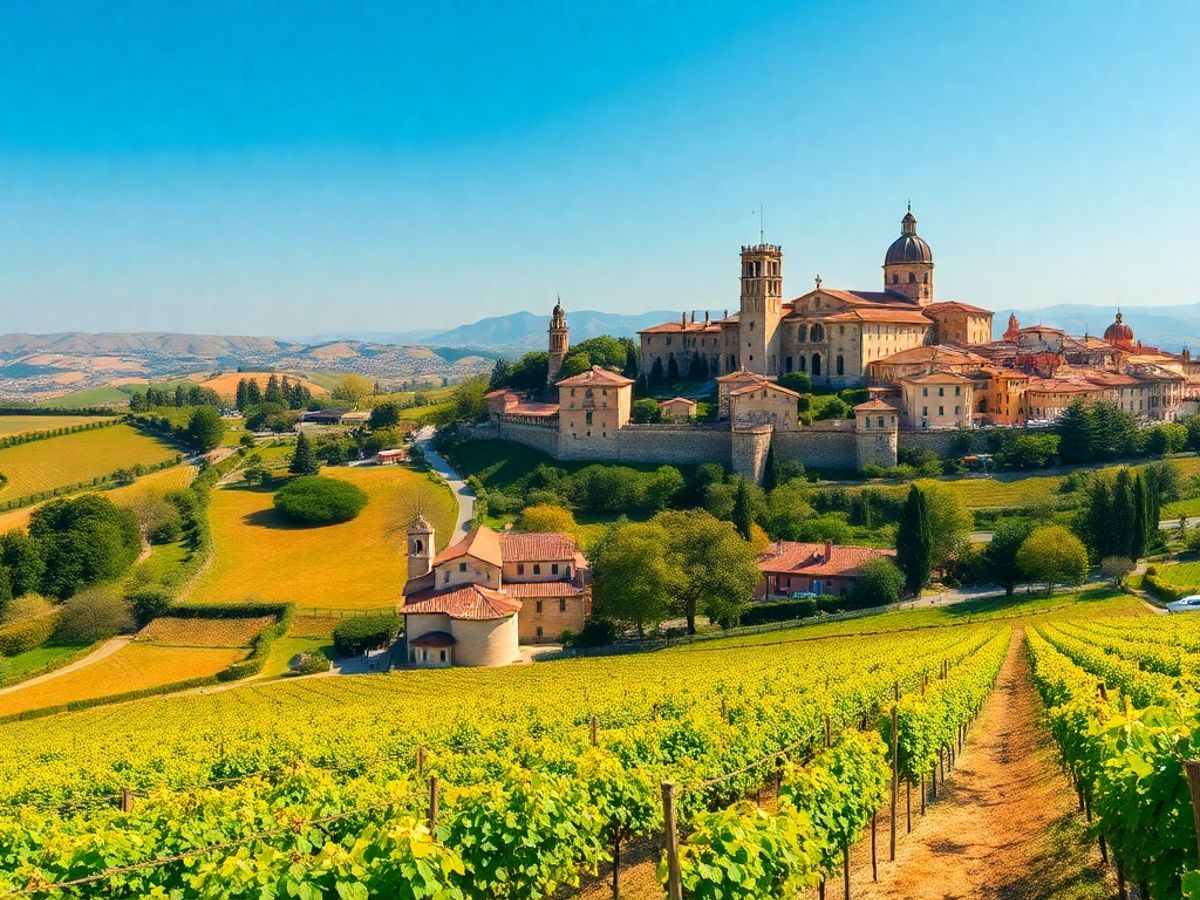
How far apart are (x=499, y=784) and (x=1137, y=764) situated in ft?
22.7

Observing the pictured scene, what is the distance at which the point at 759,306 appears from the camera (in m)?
87.4

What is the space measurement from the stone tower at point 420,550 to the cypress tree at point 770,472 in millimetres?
27545

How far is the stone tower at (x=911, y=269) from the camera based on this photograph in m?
102

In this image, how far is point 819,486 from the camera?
71938mm

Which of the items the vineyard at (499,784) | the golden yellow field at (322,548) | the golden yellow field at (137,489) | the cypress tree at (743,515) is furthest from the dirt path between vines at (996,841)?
the golden yellow field at (137,489)

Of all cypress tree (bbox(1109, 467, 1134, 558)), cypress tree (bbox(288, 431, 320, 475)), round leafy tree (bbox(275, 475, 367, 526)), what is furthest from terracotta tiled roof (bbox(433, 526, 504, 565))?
cypress tree (bbox(288, 431, 320, 475))

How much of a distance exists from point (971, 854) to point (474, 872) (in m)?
8.01

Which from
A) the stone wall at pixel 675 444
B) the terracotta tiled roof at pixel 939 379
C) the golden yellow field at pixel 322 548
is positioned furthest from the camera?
the stone wall at pixel 675 444

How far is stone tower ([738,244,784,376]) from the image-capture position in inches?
3435

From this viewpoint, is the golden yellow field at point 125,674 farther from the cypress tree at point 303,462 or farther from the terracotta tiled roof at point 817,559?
the cypress tree at point 303,462

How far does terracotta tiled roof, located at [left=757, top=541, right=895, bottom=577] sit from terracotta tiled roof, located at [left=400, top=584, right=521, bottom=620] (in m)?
16.4

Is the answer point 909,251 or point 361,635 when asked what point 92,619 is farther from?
point 909,251

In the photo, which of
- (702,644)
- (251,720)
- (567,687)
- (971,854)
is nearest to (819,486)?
(702,644)

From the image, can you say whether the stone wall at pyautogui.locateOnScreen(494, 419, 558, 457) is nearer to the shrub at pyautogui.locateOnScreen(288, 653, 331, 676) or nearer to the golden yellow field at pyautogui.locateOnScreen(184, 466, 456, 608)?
the golden yellow field at pyautogui.locateOnScreen(184, 466, 456, 608)
